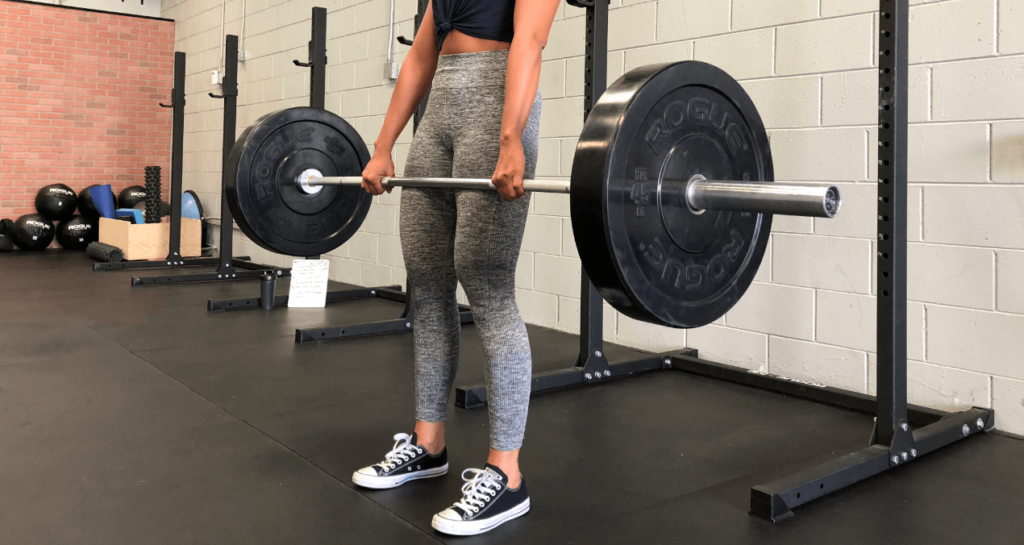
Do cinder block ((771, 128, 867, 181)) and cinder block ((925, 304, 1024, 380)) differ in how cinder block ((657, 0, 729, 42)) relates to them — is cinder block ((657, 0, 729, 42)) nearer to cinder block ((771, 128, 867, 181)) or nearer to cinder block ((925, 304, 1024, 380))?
cinder block ((771, 128, 867, 181))

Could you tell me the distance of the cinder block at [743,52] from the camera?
256 cm

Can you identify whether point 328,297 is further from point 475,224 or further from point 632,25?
point 475,224

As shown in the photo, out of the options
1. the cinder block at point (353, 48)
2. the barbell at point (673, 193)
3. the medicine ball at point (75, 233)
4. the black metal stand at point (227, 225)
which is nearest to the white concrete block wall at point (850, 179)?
the barbell at point (673, 193)

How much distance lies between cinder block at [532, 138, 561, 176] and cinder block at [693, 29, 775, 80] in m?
0.75

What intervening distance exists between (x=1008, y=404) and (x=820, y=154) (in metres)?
0.88

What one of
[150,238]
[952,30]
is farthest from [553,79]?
[150,238]

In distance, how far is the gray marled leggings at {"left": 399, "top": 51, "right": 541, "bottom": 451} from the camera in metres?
1.47

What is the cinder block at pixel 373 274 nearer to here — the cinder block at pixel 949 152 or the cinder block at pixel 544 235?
the cinder block at pixel 544 235

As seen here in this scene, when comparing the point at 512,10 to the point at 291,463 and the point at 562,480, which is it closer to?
the point at 562,480

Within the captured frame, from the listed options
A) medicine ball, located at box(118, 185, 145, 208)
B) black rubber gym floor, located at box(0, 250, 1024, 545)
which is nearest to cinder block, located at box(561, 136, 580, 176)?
black rubber gym floor, located at box(0, 250, 1024, 545)

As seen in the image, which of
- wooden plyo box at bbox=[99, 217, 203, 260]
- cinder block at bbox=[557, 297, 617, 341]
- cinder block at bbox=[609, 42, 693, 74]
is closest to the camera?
cinder block at bbox=[609, 42, 693, 74]

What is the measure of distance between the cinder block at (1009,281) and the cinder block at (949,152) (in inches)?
8.6

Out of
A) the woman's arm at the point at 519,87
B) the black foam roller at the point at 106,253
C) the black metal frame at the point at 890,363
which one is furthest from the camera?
the black foam roller at the point at 106,253

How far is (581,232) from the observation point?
4.05 feet
